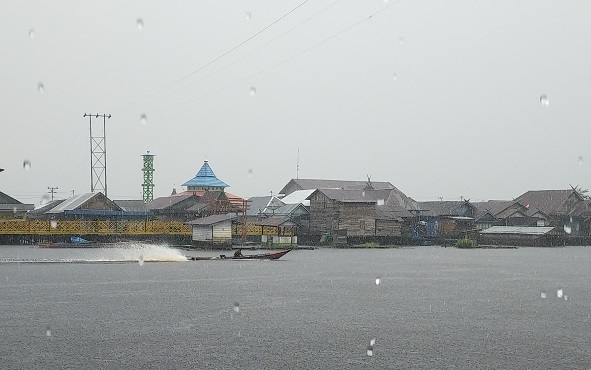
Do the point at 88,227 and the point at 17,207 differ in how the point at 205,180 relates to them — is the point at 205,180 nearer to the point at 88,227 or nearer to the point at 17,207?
the point at 17,207

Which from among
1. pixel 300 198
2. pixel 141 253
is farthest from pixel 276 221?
pixel 141 253

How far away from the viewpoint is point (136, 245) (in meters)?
61.6

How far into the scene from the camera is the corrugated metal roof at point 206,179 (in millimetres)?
89188

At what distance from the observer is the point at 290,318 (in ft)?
74.7

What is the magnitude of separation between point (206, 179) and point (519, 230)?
4076 centimetres

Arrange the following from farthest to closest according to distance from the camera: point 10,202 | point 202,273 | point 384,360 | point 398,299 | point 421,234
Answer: point 421,234 < point 10,202 < point 202,273 < point 398,299 < point 384,360

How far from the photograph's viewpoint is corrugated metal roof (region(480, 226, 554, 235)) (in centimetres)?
7400

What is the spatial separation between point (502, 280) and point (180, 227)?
121 ft

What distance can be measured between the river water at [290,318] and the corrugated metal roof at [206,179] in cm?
4642

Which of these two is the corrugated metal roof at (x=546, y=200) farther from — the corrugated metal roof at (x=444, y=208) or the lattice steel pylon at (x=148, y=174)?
the lattice steel pylon at (x=148, y=174)

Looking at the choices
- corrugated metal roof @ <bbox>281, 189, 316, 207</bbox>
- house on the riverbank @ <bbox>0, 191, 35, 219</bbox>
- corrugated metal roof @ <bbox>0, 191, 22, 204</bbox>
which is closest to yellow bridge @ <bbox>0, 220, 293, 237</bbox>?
corrugated metal roof @ <bbox>281, 189, 316, 207</bbox>

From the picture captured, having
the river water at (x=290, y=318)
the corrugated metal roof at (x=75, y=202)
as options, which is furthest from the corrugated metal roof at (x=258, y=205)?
the river water at (x=290, y=318)

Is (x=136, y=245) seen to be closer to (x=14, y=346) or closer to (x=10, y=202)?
(x=10, y=202)

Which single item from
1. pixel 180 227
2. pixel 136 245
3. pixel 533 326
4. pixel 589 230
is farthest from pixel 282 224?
pixel 533 326
